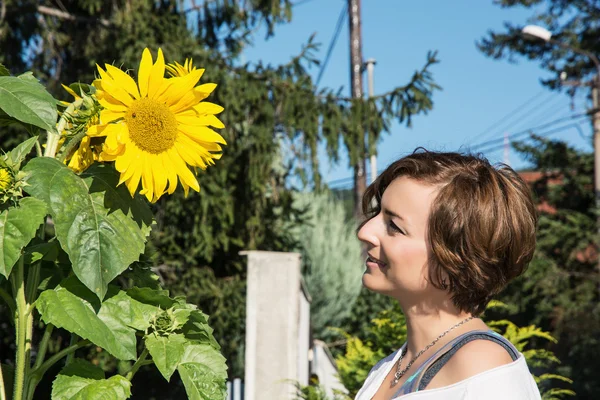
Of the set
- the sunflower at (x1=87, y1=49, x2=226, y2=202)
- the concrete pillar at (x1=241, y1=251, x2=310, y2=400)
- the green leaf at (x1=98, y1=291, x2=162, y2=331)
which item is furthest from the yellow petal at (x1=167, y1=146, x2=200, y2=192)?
the concrete pillar at (x1=241, y1=251, x2=310, y2=400)

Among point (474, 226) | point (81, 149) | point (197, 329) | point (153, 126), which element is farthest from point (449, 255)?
point (81, 149)

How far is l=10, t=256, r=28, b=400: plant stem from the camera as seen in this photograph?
1.30 meters

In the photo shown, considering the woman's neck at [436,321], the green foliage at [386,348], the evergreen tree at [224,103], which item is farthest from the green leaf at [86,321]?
the evergreen tree at [224,103]

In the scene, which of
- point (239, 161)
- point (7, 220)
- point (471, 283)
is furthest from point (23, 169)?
point (239, 161)

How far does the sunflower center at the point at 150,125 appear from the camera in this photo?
53.1 inches

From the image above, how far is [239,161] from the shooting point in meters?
7.32

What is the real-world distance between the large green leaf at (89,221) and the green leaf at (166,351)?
14 centimetres

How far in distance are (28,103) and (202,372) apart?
0.54 meters

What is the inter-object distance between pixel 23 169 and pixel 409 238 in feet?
2.27

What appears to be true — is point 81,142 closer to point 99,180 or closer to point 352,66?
point 99,180

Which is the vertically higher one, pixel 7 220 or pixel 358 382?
pixel 7 220

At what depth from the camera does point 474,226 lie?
58.3 inches

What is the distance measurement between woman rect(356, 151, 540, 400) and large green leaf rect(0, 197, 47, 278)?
2.00ft

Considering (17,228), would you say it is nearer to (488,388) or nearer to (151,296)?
(151,296)
